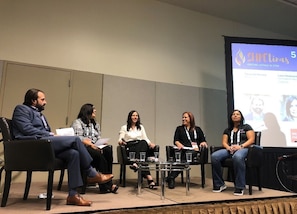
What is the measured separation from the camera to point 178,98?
4734 mm

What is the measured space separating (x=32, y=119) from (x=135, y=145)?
137 cm

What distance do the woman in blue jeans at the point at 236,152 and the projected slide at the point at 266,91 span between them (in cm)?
98

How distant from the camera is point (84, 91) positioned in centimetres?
402

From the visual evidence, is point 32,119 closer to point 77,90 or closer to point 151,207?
point 151,207

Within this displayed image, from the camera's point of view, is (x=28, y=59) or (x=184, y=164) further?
(x=28, y=59)

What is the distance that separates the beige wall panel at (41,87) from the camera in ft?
11.6

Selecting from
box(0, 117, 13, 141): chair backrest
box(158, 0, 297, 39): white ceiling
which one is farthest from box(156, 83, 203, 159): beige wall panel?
box(0, 117, 13, 141): chair backrest

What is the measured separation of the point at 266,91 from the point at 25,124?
3657mm

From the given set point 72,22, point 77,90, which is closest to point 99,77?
point 77,90

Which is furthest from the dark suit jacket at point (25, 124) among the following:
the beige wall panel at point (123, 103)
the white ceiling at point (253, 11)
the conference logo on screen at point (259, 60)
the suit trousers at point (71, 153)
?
the white ceiling at point (253, 11)

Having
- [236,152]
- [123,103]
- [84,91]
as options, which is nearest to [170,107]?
[123,103]

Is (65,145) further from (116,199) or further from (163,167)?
(163,167)

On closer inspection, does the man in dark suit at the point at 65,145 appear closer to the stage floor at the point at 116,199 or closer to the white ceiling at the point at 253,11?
the stage floor at the point at 116,199

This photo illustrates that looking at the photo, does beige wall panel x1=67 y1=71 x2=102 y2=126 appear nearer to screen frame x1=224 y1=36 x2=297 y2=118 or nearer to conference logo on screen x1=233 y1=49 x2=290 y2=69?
screen frame x1=224 y1=36 x2=297 y2=118
